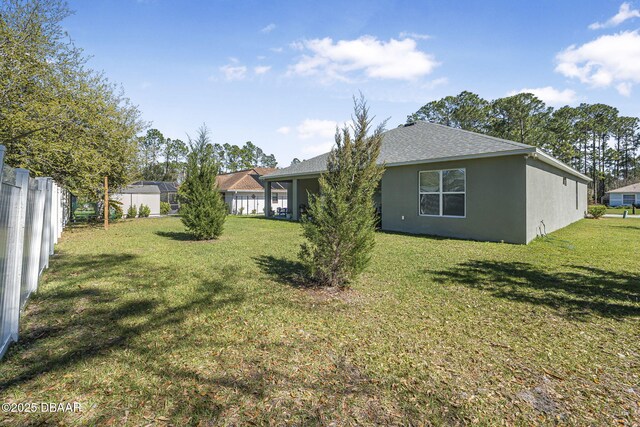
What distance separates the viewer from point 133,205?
88.7 ft

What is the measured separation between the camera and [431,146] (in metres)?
12.8

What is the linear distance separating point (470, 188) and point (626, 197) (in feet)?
160

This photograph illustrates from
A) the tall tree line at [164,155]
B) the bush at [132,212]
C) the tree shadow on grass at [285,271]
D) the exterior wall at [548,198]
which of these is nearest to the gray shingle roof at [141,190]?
the bush at [132,212]

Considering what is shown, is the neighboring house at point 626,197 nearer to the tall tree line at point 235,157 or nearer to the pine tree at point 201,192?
the pine tree at point 201,192

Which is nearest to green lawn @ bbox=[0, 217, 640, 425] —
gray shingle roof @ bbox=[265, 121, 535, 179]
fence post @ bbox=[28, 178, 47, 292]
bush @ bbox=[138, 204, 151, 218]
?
fence post @ bbox=[28, 178, 47, 292]

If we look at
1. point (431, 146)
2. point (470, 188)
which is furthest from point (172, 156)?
point (470, 188)

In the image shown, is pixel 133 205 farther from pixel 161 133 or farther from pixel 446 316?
pixel 161 133

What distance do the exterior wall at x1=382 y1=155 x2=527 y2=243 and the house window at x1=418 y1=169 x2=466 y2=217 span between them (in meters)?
0.18

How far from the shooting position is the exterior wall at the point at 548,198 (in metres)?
10.1

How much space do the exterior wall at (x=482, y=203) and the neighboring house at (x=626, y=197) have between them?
46.8 meters

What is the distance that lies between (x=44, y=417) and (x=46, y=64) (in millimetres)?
12812

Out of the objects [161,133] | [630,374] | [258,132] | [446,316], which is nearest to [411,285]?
[446,316]

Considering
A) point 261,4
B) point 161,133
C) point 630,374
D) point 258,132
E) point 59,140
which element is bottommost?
point 630,374

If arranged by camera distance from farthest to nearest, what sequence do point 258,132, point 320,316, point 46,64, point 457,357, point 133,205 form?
1. point 133,205
2. point 258,132
3. point 46,64
4. point 320,316
5. point 457,357
